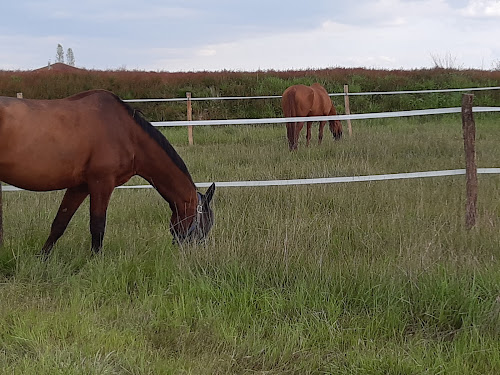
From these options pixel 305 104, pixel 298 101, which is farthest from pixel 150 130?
pixel 305 104

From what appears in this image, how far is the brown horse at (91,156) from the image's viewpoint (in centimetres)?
381

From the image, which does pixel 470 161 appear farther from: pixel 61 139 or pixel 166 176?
pixel 61 139

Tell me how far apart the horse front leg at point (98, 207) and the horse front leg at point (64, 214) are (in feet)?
0.92

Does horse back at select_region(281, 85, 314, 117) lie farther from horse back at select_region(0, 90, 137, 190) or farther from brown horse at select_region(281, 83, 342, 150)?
horse back at select_region(0, 90, 137, 190)

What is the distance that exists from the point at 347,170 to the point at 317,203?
1.53 m

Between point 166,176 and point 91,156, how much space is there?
67cm

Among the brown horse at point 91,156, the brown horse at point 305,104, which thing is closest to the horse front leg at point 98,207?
the brown horse at point 91,156

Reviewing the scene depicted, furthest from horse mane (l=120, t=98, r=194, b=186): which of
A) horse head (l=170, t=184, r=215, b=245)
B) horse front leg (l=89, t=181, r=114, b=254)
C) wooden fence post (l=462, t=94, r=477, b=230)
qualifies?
wooden fence post (l=462, t=94, r=477, b=230)

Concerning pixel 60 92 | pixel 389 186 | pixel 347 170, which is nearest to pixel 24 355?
pixel 389 186

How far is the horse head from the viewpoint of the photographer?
4.28 metres

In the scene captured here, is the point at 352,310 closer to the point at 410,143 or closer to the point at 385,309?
the point at 385,309

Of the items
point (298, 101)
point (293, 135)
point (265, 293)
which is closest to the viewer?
point (265, 293)

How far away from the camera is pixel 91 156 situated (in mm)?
4023

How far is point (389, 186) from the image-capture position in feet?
20.2
